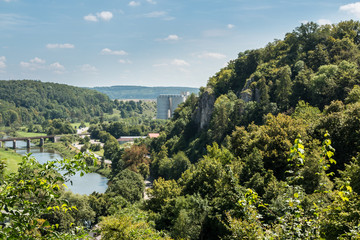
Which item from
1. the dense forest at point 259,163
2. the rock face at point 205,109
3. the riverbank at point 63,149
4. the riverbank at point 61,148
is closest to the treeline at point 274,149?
the dense forest at point 259,163

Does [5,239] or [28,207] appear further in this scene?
[28,207]

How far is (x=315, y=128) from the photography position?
2617 centimetres

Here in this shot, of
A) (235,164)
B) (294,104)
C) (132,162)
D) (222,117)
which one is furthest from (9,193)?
(132,162)

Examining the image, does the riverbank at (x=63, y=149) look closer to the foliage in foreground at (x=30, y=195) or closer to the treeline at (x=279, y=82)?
the treeline at (x=279, y=82)

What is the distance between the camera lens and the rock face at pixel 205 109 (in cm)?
6234

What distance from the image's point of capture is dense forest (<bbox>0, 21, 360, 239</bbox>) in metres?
7.02

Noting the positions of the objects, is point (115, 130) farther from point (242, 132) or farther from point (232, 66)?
point (242, 132)

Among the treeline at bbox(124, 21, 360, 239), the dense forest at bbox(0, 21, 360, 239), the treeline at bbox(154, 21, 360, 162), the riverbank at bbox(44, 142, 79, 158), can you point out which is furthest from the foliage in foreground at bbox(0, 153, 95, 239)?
the riverbank at bbox(44, 142, 79, 158)

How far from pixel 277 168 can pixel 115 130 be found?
4428 inches

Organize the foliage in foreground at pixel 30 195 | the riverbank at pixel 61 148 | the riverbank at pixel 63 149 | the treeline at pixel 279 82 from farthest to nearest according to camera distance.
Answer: the riverbank at pixel 61 148, the riverbank at pixel 63 149, the treeline at pixel 279 82, the foliage in foreground at pixel 30 195

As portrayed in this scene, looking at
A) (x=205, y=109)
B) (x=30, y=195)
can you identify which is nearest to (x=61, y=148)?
(x=205, y=109)

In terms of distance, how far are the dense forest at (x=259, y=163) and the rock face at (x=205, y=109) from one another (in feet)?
1.25

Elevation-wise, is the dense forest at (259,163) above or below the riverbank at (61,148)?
above

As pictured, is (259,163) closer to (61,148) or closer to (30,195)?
(30,195)
